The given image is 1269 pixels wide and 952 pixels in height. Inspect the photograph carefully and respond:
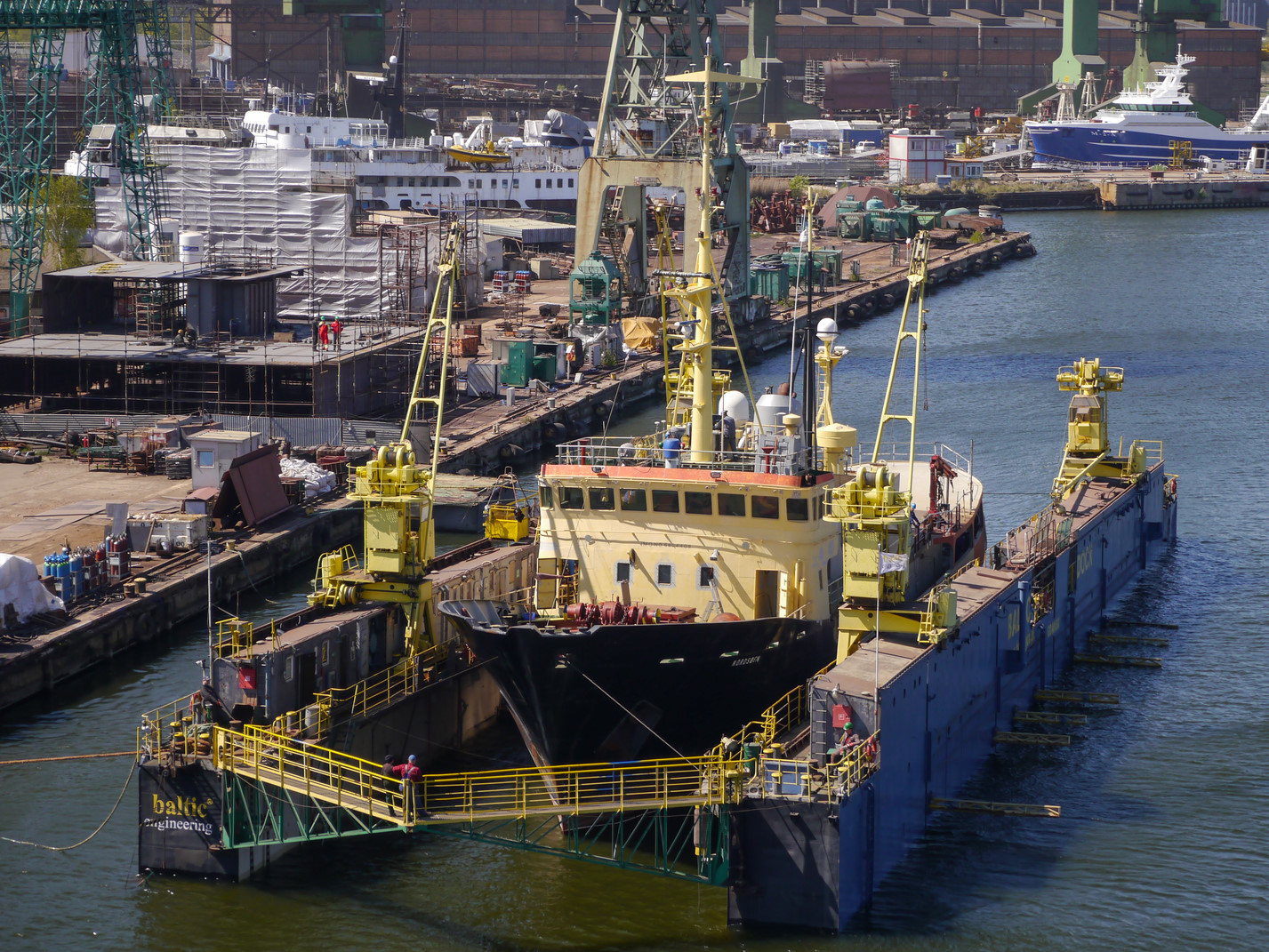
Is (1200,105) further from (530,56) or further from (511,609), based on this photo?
(511,609)

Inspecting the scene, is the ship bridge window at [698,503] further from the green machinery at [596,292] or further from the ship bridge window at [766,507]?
the green machinery at [596,292]

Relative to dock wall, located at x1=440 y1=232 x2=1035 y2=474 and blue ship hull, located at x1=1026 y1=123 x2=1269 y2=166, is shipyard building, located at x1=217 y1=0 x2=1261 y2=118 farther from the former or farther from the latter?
dock wall, located at x1=440 y1=232 x2=1035 y2=474

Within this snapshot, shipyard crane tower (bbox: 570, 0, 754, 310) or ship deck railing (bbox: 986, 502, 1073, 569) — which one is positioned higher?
shipyard crane tower (bbox: 570, 0, 754, 310)

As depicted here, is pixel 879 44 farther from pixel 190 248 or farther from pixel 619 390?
pixel 619 390

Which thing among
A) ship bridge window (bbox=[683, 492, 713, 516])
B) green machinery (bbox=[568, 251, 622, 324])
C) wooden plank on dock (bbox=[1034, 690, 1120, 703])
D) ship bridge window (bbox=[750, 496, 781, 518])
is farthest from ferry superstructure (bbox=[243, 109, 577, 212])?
ship bridge window (bbox=[750, 496, 781, 518])

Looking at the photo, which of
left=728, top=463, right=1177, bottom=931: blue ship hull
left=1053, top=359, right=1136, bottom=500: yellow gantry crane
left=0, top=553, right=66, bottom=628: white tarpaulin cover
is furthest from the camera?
left=1053, top=359, right=1136, bottom=500: yellow gantry crane

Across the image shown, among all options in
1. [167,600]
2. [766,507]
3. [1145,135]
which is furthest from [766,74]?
[766,507]

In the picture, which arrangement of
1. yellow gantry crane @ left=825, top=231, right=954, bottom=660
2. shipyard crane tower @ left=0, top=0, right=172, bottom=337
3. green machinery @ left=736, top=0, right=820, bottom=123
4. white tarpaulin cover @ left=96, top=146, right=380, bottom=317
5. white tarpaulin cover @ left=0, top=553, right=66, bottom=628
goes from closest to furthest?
yellow gantry crane @ left=825, top=231, right=954, bottom=660 → white tarpaulin cover @ left=0, top=553, right=66, bottom=628 → shipyard crane tower @ left=0, top=0, right=172, bottom=337 → white tarpaulin cover @ left=96, top=146, right=380, bottom=317 → green machinery @ left=736, top=0, right=820, bottom=123

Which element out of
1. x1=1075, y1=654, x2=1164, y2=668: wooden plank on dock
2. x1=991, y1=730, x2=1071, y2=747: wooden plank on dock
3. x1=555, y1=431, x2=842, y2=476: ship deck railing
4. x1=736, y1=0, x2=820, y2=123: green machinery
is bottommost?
x1=991, y1=730, x2=1071, y2=747: wooden plank on dock
